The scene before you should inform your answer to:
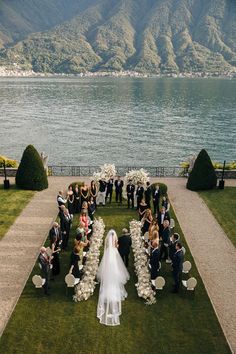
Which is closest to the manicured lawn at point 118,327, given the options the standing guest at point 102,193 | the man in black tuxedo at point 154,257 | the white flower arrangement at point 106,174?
the man in black tuxedo at point 154,257

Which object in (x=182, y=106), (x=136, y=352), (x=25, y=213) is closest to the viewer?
(x=136, y=352)

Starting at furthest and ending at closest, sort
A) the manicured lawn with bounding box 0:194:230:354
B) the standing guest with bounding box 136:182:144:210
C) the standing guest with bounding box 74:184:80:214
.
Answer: the standing guest with bounding box 136:182:144:210
the standing guest with bounding box 74:184:80:214
the manicured lawn with bounding box 0:194:230:354

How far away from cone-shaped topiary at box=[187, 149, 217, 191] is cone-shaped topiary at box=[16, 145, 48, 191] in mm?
9902

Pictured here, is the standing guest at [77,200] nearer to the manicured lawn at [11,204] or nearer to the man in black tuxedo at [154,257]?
the manicured lawn at [11,204]

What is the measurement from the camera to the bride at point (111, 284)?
13320 millimetres

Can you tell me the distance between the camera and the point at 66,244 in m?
18.5

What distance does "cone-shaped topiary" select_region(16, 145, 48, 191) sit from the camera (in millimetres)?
26703

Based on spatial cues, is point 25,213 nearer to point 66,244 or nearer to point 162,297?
point 66,244

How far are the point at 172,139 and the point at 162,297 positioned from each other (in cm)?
5669

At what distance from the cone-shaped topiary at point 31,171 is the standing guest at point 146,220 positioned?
10061 millimetres

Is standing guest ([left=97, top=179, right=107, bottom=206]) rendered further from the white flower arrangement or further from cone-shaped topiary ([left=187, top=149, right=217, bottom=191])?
cone-shaped topiary ([left=187, top=149, right=217, bottom=191])

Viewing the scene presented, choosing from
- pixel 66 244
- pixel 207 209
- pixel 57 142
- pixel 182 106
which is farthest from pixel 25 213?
pixel 182 106

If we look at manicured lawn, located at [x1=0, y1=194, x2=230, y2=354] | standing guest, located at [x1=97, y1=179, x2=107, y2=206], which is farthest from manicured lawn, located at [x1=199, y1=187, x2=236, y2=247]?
manicured lawn, located at [x1=0, y1=194, x2=230, y2=354]

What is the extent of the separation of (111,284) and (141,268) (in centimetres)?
214
